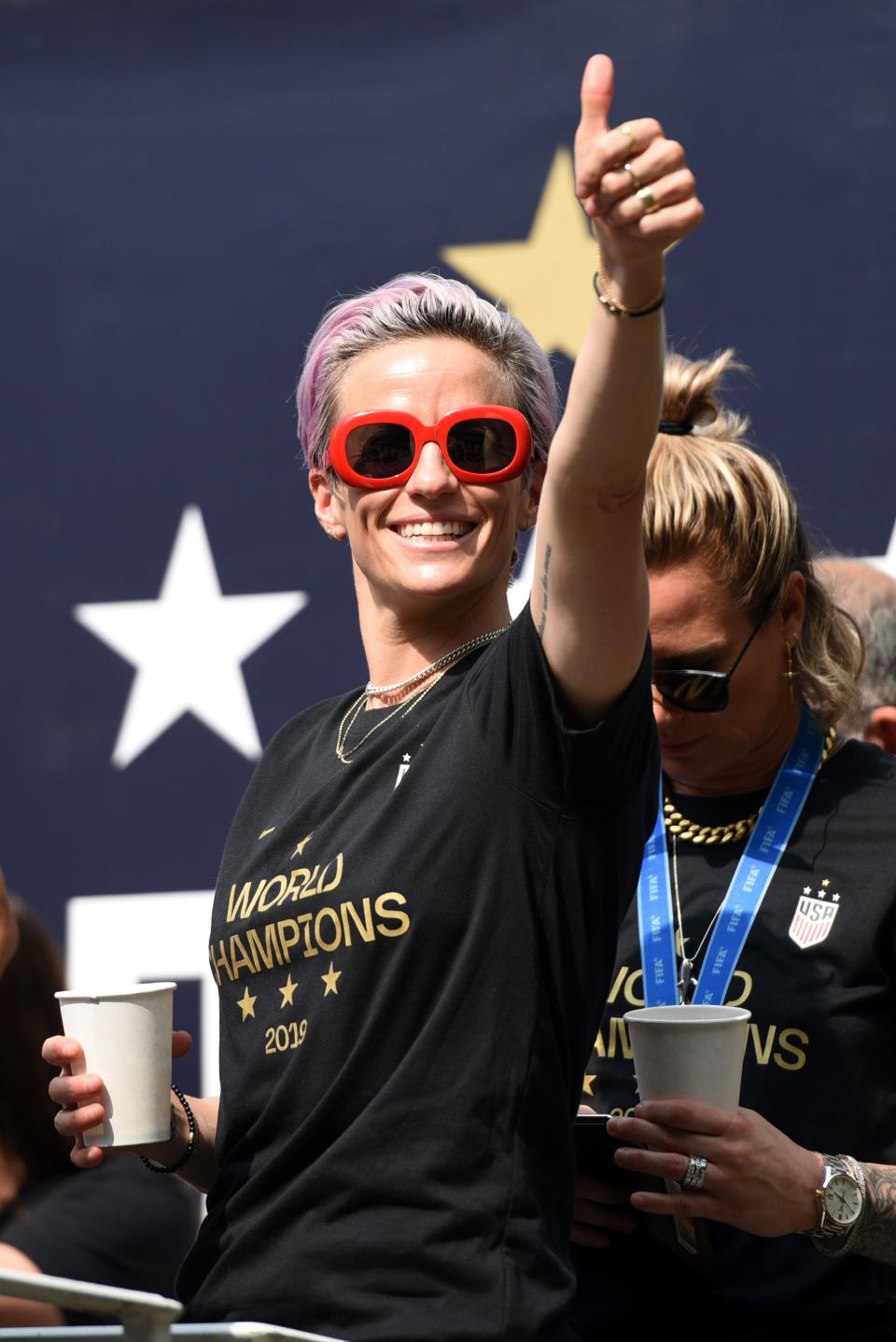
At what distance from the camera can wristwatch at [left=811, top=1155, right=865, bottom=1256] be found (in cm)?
170

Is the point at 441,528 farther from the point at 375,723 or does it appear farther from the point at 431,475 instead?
the point at 375,723

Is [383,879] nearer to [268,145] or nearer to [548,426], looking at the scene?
[548,426]

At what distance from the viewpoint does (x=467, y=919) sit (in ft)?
4.67

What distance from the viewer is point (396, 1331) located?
4.38ft

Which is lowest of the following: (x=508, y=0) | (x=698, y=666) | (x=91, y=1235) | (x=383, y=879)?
(x=91, y=1235)

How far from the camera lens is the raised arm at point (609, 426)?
1206mm

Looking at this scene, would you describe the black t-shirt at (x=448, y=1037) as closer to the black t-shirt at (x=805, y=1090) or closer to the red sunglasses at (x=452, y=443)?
the red sunglasses at (x=452, y=443)

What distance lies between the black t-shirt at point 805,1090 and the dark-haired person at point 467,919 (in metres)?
0.44

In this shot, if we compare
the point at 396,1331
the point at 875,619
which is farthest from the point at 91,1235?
the point at 875,619

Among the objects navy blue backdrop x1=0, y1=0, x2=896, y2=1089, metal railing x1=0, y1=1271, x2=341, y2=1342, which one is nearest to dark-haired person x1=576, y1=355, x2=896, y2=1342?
metal railing x1=0, y1=1271, x2=341, y2=1342

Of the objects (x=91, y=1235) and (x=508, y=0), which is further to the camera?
(x=508, y=0)

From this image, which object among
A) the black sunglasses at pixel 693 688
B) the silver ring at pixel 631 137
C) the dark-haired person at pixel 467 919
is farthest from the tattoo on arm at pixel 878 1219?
the silver ring at pixel 631 137

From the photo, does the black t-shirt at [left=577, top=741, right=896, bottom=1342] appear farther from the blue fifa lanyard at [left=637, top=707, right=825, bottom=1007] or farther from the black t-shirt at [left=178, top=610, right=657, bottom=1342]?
the black t-shirt at [left=178, top=610, right=657, bottom=1342]

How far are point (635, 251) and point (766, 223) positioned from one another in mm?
2094
